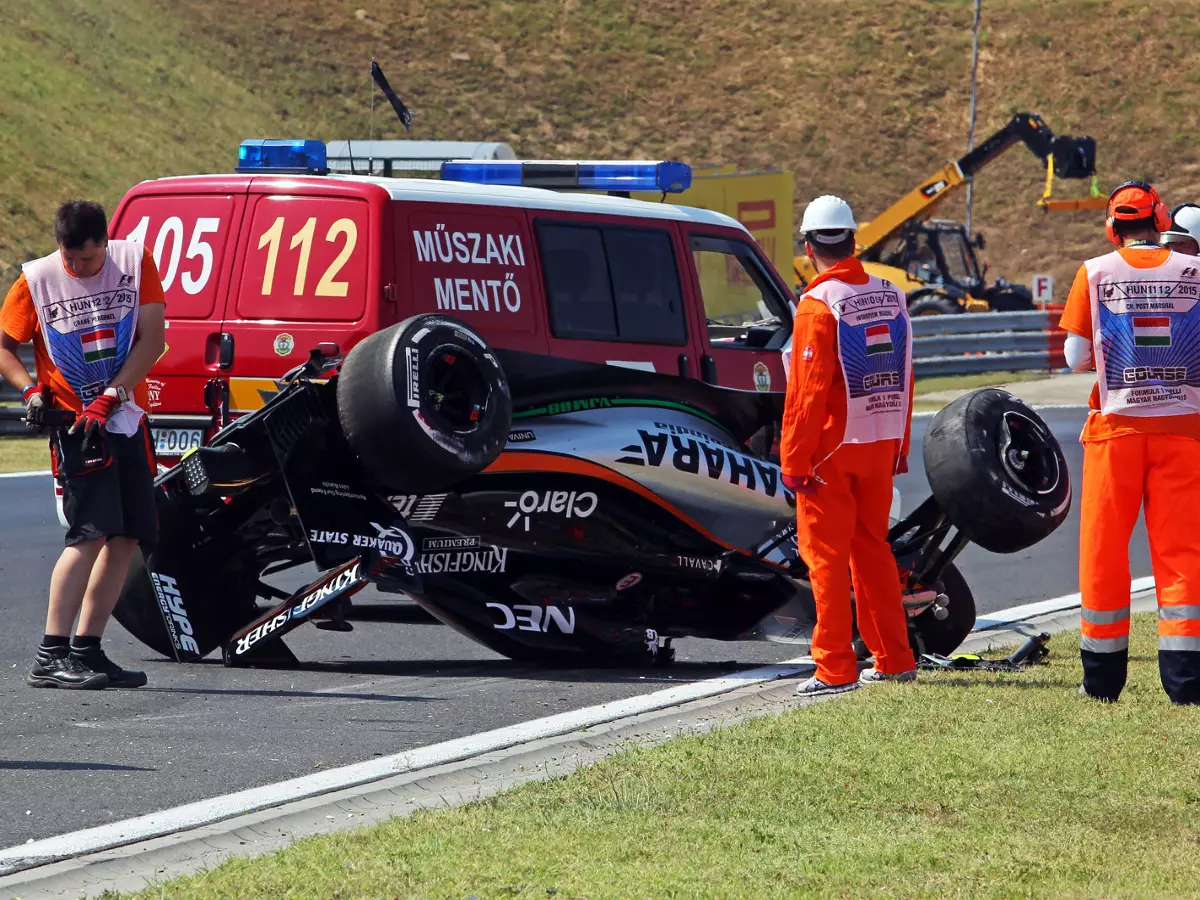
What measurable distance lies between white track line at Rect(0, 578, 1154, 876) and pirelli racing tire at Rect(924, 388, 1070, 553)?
1.01 meters

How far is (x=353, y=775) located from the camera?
5691mm

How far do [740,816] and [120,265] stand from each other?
3.61 metres

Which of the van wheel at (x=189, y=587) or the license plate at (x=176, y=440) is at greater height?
the license plate at (x=176, y=440)

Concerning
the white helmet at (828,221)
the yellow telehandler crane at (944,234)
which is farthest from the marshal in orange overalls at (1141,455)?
the yellow telehandler crane at (944,234)

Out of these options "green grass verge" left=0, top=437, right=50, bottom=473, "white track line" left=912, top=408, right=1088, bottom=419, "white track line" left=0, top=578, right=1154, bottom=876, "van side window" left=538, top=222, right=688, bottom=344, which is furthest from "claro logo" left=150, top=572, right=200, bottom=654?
"white track line" left=912, top=408, right=1088, bottom=419

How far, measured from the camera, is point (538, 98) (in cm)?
5694

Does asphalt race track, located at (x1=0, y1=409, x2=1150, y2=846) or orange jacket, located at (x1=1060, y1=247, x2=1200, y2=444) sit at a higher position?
orange jacket, located at (x1=1060, y1=247, x2=1200, y2=444)

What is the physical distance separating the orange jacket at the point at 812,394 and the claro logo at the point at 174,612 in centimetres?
263

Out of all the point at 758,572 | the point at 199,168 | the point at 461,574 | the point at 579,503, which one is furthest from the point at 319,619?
the point at 199,168

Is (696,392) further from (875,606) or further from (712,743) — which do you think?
(712,743)

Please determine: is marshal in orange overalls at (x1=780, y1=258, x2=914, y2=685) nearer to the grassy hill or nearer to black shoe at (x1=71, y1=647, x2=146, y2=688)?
black shoe at (x1=71, y1=647, x2=146, y2=688)

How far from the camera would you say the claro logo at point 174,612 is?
780 cm

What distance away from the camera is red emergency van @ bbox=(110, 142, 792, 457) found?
8203mm

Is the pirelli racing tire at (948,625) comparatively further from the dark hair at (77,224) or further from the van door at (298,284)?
the dark hair at (77,224)
